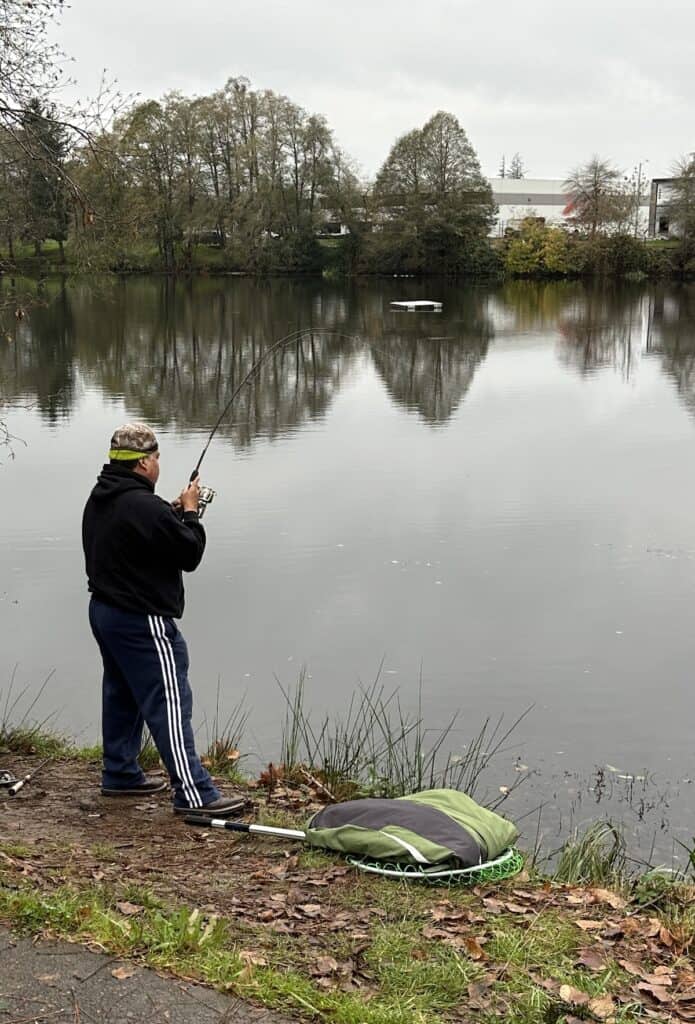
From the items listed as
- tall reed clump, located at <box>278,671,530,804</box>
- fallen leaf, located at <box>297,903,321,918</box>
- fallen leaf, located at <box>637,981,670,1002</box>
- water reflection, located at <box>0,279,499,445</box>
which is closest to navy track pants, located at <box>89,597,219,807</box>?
tall reed clump, located at <box>278,671,530,804</box>

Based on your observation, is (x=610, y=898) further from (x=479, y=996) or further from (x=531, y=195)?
(x=531, y=195)

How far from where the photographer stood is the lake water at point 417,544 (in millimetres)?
8312

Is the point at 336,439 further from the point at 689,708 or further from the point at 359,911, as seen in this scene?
the point at 359,911

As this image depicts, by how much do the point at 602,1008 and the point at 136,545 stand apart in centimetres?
285

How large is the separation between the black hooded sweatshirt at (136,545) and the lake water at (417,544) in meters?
2.52

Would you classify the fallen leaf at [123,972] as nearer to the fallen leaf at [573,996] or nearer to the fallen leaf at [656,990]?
the fallen leaf at [573,996]

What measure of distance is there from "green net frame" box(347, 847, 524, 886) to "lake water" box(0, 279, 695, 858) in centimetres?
191

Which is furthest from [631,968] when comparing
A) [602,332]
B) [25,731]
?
[602,332]

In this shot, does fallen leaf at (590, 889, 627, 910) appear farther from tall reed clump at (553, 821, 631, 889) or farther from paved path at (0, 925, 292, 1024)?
paved path at (0, 925, 292, 1024)

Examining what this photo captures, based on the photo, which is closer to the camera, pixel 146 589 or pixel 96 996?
pixel 96 996

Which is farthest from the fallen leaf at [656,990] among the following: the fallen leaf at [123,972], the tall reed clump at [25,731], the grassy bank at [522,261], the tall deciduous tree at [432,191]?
the grassy bank at [522,261]

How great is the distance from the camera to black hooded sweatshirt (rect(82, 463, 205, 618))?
517 cm

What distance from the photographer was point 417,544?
12812 mm

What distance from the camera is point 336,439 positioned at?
64.6 feet
